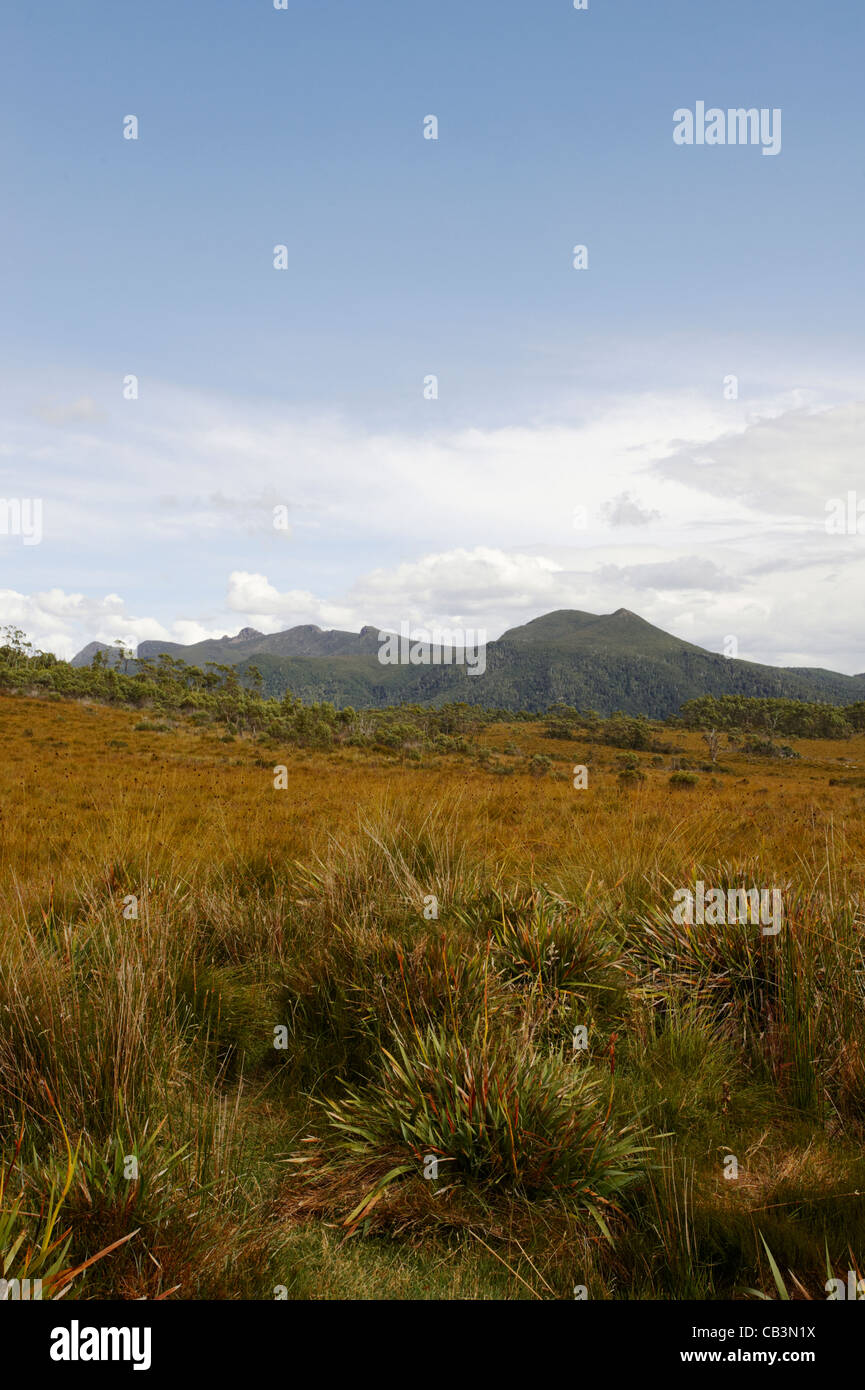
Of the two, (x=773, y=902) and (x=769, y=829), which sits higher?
(x=773, y=902)

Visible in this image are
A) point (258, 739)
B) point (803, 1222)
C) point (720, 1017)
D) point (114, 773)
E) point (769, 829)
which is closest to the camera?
point (803, 1222)

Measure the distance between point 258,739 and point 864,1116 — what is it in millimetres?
37457

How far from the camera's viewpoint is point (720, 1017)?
433cm

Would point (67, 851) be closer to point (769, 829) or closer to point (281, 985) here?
point (281, 985)

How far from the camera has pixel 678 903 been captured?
517 centimetres

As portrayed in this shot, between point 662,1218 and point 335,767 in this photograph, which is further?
point 335,767

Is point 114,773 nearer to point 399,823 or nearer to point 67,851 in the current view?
point 67,851

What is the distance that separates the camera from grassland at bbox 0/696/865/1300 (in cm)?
242

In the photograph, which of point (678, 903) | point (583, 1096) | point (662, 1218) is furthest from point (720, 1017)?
point (662, 1218)

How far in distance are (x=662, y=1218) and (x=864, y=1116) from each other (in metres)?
1.49

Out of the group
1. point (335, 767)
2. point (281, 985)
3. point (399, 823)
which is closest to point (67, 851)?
point (399, 823)

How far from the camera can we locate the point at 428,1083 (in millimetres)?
3201

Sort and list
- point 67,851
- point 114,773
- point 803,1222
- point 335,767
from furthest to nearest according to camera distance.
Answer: point 335,767 < point 114,773 < point 67,851 < point 803,1222

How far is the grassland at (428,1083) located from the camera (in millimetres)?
2420
